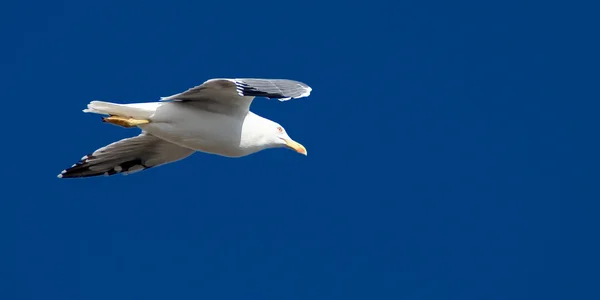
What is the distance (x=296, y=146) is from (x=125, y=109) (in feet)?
6.59

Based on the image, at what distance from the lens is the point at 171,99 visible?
44.1ft

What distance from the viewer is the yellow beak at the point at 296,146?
46.4 feet

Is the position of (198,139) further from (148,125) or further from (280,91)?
(280,91)

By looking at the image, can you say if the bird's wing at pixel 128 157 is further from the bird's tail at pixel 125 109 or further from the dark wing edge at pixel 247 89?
the dark wing edge at pixel 247 89

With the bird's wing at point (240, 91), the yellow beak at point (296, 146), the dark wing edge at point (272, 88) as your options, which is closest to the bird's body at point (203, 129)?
the bird's wing at point (240, 91)

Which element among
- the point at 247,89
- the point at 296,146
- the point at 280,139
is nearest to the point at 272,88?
the point at 247,89

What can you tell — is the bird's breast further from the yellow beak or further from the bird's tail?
the yellow beak

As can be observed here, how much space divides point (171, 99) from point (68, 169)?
2.47 m

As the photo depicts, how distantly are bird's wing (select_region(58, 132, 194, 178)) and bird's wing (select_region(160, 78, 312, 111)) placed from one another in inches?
60.4

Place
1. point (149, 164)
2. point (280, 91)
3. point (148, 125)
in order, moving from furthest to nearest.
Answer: point (149, 164)
point (148, 125)
point (280, 91)

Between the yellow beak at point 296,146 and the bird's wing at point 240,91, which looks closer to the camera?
the bird's wing at point 240,91

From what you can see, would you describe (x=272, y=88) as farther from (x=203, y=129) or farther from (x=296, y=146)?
(x=296, y=146)

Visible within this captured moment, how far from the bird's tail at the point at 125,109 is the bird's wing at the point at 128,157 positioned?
1460 millimetres

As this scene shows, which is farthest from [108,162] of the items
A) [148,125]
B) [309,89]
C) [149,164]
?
[309,89]
